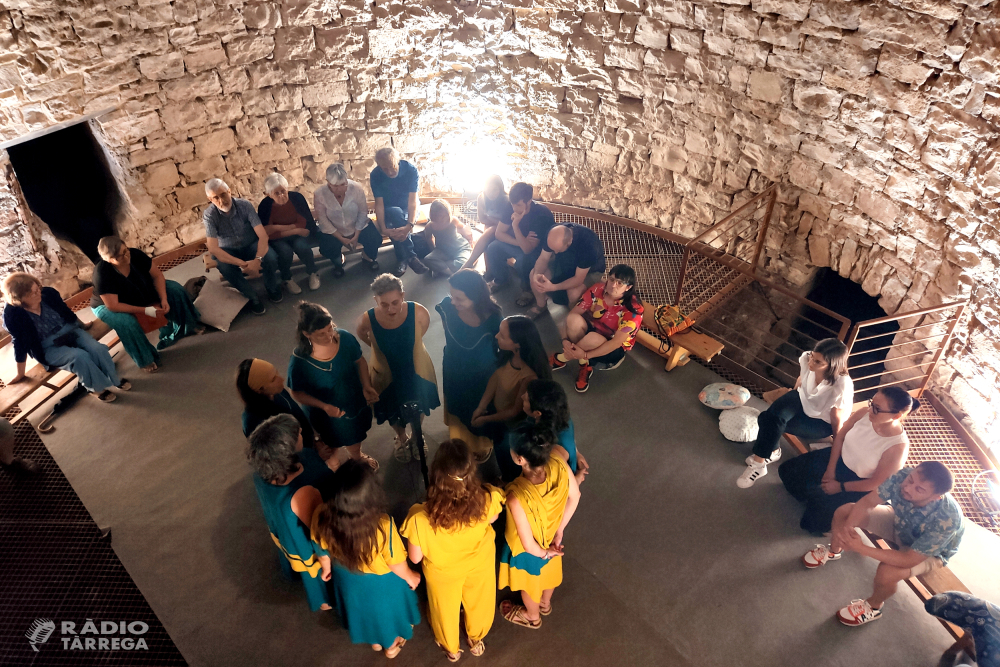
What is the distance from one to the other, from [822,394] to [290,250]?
4.96 m

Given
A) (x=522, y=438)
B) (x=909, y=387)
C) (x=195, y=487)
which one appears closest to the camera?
(x=522, y=438)

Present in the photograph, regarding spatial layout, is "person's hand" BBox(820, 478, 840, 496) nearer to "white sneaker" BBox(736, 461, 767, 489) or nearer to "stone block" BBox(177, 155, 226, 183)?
"white sneaker" BBox(736, 461, 767, 489)

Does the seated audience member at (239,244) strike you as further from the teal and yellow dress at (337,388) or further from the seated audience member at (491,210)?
the teal and yellow dress at (337,388)

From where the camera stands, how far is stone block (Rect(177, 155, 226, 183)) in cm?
667

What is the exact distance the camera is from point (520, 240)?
5.77 meters

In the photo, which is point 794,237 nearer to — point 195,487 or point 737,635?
point 737,635

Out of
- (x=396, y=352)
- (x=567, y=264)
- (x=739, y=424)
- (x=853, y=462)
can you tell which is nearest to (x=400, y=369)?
(x=396, y=352)

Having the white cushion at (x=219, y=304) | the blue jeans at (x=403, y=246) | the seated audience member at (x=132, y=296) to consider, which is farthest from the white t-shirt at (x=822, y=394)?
the seated audience member at (x=132, y=296)

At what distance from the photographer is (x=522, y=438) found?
2.93 meters

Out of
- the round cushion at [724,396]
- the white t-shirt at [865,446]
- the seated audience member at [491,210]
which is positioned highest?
the seated audience member at [491,210]

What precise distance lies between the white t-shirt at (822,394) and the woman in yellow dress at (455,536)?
7.90 feet

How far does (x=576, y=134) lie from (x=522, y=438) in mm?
5541

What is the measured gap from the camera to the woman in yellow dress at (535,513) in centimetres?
293

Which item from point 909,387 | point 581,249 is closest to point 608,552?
point 581,249
